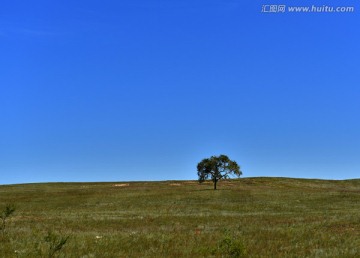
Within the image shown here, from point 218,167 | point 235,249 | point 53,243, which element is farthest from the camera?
point 218,167

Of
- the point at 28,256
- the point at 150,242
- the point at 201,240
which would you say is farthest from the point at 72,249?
the point at 201,240

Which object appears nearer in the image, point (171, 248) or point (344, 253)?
point (344, 253)

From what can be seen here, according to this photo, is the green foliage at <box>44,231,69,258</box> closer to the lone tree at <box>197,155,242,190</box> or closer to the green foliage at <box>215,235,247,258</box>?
the green foliage at <box>215,235,247,258</box>

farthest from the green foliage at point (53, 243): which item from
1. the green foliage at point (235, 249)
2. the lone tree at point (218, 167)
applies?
the lone tree at point (218, 167)

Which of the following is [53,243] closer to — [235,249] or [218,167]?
[235,249]

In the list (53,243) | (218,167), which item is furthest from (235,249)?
(218,167)

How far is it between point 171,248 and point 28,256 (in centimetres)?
522

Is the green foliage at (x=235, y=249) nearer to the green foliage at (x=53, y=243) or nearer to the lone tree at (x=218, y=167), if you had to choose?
the green foliage at (x=53, y=243)

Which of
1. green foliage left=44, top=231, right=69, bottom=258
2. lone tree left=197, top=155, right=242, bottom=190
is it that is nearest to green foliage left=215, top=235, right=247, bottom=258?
green foliage left=44, top=231, right=69, bottom=258

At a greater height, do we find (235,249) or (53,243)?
(53,243)

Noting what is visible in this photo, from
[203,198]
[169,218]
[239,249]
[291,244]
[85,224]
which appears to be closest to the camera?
[239,249]

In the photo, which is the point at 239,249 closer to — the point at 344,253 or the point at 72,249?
the point at 344,253

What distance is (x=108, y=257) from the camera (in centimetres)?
1428

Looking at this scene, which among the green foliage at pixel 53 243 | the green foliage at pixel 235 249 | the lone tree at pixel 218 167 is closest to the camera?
the green foliage at pixel 53 243
